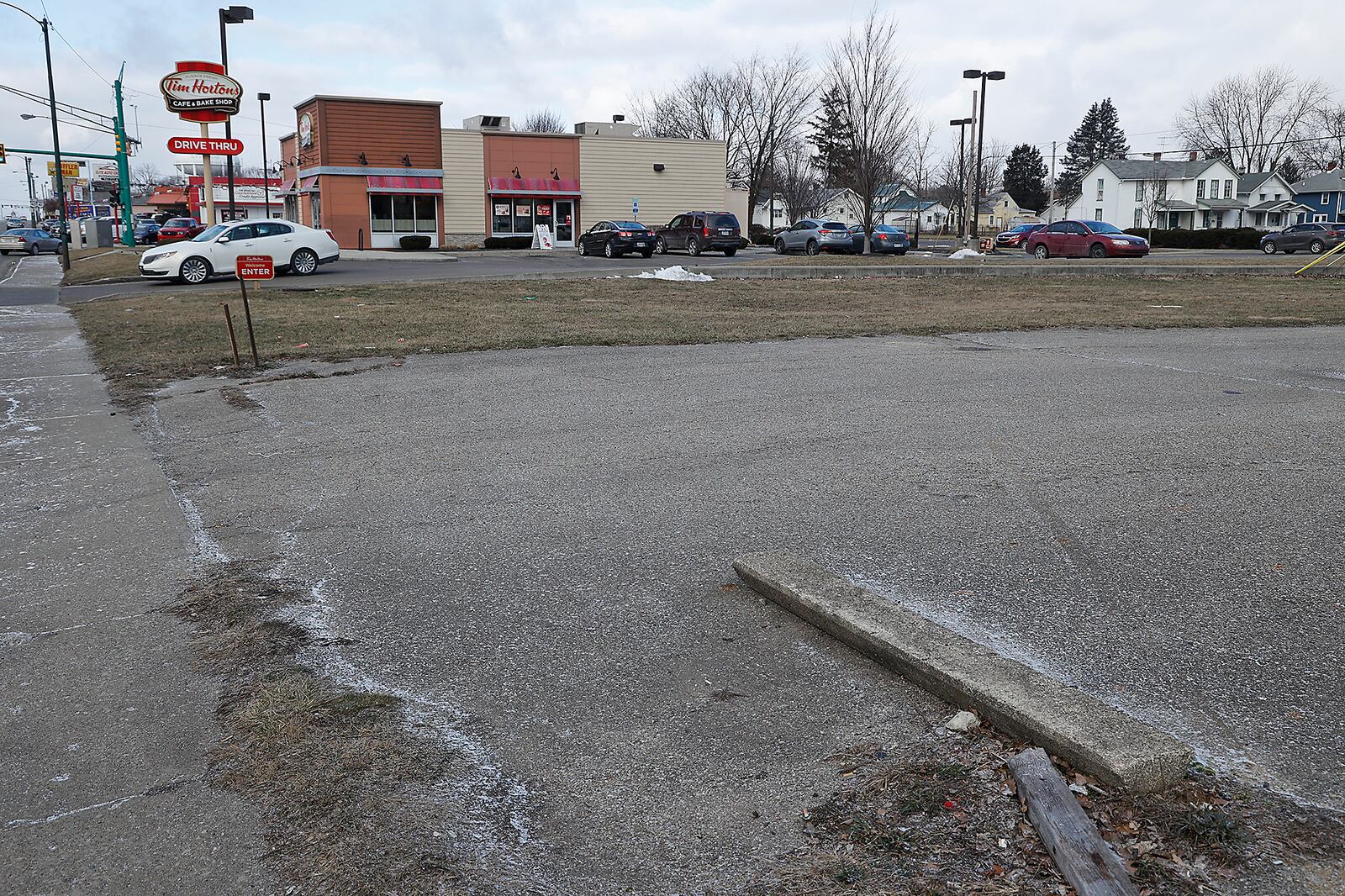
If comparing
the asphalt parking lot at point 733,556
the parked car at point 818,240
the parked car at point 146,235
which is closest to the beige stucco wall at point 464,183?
the parked car at point 818,240

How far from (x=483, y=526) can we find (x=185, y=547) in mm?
1441

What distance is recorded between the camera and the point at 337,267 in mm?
29594

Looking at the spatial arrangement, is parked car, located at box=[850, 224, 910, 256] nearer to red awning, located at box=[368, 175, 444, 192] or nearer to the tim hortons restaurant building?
the tim hortons restaurant building

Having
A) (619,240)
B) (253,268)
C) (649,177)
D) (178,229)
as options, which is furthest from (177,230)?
(253,268)

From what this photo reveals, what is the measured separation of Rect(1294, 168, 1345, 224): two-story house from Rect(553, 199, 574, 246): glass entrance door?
67.9 meters

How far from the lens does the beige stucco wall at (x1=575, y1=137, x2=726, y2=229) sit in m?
50.2

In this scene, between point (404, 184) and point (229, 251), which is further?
point (404, 184)

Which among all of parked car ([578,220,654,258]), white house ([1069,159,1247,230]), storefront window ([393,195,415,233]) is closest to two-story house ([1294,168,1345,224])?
white house ([1069,159,1247,230])

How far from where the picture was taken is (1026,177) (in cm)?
12294

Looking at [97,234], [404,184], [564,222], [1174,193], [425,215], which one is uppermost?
[1174,193]

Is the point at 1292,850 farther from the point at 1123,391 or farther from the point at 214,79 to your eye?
the point at 214,79

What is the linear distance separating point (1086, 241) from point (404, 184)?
2774 centimetres

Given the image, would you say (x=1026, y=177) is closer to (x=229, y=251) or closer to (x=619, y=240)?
(x=619, y=240)

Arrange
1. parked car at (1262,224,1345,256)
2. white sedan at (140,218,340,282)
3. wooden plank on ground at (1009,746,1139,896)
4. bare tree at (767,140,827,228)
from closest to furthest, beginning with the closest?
wooden plank on ground at (1009,746,1139,896) → white sedan at (140,218,340,282) → parked car at (1262,224,1345,256) → bare tree at (767,140,827,228)
